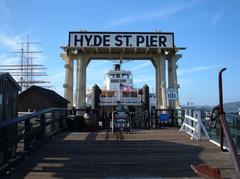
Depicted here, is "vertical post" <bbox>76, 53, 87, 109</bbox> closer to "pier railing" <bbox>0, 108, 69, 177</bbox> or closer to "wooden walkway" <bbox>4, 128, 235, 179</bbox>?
"wooden walkway" <bbox>4, 128, 235, 179</bbox>

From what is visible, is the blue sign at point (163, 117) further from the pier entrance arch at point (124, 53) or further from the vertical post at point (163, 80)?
the vertical post at point (163, 80)

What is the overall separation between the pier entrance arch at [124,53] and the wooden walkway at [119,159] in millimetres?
8906

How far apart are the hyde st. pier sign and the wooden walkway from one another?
363 inches

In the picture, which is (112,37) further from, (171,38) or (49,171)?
(49,171)

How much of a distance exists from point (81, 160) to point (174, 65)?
13.2m

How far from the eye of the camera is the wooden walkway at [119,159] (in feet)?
22.6

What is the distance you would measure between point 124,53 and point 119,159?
13047 millimetres

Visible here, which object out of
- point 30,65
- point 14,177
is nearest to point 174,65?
point 14,177

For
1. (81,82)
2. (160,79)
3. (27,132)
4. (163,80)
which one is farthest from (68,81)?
(27,132)

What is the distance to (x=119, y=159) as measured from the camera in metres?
8.28

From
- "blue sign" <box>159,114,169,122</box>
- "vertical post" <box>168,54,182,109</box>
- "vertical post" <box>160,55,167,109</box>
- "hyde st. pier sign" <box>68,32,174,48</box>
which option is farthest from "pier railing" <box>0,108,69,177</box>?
"vertical post" <box>168,54,182,109</box>

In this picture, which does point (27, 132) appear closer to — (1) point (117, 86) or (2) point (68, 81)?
(2) point (68, 81)

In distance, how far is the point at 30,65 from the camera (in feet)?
340

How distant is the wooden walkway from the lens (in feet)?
22.6
